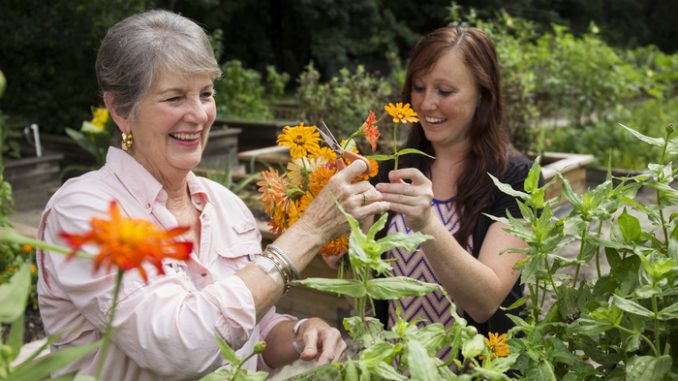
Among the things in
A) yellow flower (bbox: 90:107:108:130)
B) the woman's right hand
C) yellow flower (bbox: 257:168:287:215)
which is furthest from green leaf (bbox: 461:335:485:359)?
yellow flower (bbox: 90:107:108:130)

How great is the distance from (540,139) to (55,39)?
6.90 m

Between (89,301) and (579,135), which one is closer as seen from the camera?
(89,301)

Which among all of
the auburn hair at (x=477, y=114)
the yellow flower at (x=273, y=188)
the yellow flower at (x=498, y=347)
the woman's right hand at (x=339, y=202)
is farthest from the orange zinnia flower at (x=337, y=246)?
the auburn hair at (x=477, y=114)

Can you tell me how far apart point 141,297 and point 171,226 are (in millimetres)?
324

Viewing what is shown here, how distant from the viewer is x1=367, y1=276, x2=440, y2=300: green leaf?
845 millimetres

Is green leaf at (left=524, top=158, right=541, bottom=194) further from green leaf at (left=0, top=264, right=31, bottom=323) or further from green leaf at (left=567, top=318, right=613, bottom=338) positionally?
green leaf at (left=0, top=264, right=31, bottom=323)

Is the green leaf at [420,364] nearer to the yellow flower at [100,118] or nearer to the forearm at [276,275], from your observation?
the forearm at [276,275]

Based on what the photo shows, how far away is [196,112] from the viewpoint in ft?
4.81

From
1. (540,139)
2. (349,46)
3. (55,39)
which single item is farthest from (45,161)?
(349,46)

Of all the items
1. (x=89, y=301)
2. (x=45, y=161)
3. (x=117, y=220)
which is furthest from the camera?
(x=45, y=161)

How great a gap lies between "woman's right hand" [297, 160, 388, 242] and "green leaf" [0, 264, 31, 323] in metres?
0.69

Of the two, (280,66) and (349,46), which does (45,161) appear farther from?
(280,66)

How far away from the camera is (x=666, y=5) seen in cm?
2445

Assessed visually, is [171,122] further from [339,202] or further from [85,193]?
[339,202]
